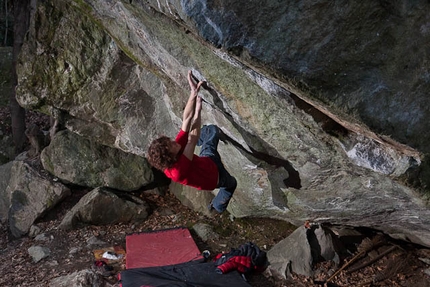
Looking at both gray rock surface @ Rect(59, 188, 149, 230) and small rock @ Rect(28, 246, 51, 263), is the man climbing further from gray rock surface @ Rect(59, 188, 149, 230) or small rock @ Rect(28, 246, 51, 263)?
small rock @ Rect(28, 246, 51, 263)

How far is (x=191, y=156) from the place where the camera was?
19.1ft

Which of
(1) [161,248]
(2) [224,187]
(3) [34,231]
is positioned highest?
(2) [224,187]

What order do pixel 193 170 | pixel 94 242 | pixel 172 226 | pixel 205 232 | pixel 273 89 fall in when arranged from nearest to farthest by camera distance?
pixel 273 89 < pixel 193 170 < pixel 94 242 < pixel 205 232 < pixel 172 226

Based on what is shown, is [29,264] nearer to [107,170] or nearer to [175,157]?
[107,170]

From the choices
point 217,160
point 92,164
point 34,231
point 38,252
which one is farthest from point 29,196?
point 217,160

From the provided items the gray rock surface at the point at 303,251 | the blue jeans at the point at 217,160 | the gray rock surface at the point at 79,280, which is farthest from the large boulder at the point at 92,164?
the blue jeans at the point at 217,160

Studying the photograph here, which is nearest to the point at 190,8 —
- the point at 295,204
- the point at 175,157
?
the point at 175,157

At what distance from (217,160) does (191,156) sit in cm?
83

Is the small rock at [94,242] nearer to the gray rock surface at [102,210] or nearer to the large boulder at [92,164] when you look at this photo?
the gray rock surface at [102,210]

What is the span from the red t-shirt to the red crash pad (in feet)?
10.1

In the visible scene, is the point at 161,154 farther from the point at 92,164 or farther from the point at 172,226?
the point at 92,164

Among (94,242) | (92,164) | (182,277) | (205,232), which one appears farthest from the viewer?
(92,164)

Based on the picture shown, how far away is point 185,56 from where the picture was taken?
6.27 m

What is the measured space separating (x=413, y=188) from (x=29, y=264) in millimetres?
7728
